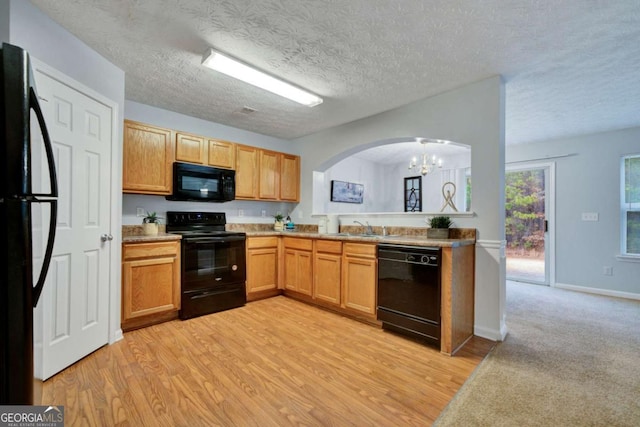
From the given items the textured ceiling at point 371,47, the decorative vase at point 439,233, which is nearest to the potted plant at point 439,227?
the decorative vase at point 439,233

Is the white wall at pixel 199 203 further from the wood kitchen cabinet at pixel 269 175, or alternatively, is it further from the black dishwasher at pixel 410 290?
the black dishwasher at pixel 410 290

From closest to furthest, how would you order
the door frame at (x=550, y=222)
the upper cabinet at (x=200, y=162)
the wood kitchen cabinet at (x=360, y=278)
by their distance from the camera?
1. the wood kitchen cabinet at (x=360, y=278)
2. the upper cabinet at (x=200, y=162)
3. the door frame at (x=550, y=222)

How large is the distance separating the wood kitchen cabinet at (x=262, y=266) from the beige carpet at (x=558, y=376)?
8.64 feet

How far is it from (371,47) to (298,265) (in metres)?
2.66

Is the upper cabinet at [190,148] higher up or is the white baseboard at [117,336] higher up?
the upper cabinet at [190,148]

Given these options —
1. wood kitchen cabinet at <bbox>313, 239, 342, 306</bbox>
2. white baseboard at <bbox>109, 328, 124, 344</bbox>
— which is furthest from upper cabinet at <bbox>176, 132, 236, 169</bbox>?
white baseboard at <bbox>109, 328, 124, 344</bbox>

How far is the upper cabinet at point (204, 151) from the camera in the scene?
3375 millimetres

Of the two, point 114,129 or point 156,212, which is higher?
point 114,129

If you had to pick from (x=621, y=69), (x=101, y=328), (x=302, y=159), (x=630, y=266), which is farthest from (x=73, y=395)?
(x=630, y=266)

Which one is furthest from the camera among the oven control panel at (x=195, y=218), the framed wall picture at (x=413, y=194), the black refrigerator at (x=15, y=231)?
the framed wall picture at (x=413, y=194)

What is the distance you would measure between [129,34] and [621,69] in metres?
4.18

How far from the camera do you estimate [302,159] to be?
470cm

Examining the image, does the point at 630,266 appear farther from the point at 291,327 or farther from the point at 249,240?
the point at 249,240

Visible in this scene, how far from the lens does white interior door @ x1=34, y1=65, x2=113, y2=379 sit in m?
1.96
